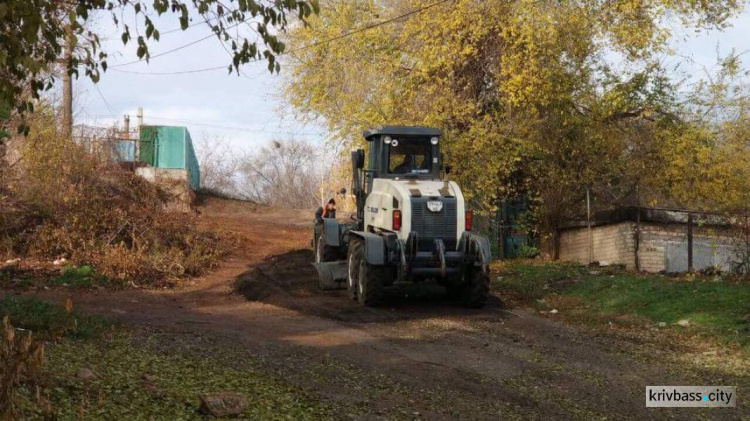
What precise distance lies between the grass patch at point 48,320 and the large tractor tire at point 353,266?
480cm

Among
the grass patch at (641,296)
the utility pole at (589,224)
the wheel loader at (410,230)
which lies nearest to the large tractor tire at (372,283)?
the wheel loader at (410,230)

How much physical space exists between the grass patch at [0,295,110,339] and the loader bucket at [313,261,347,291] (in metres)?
5.24

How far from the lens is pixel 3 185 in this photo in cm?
1822

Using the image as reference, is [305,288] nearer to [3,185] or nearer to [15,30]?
[3,185]

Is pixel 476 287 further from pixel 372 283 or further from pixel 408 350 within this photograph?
pixel 408 350

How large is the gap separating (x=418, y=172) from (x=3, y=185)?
1104 cm

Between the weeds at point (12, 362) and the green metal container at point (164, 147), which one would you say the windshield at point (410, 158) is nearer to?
the weeds at point (12, 362)

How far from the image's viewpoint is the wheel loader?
41.1ft

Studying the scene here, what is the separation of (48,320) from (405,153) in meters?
7.29

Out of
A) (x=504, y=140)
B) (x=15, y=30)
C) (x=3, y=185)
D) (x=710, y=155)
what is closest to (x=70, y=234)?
(x=3, y=185)

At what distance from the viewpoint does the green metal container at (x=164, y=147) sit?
96.2 ft

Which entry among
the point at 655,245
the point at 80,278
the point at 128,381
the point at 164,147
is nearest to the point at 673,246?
the point at 655,245

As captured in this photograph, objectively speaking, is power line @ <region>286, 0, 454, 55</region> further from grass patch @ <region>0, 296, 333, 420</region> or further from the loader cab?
grass patch @ <region>0, 296, 333, 420</region>

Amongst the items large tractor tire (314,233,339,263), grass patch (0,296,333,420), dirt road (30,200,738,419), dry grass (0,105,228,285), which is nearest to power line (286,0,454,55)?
dry grass (0,105,228,285)
